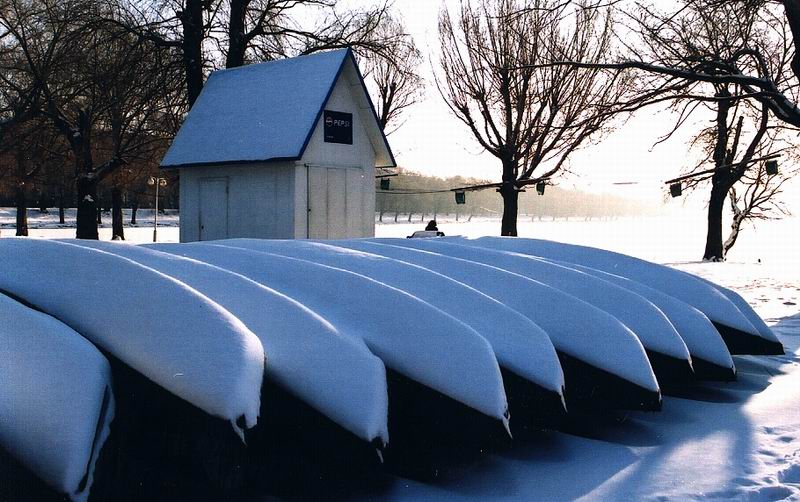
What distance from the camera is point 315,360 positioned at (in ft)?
8.39

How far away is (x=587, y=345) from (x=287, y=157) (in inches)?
389

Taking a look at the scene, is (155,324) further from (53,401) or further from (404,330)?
(404,330)

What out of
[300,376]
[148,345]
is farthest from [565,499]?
[148,345]

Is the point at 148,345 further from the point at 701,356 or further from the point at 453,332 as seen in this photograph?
the point at 701,356

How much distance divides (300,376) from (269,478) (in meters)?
0.50

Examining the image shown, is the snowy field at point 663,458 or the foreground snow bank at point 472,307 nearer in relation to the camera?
the snowy field at point 663,458

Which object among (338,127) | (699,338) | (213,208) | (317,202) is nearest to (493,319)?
(699,338)

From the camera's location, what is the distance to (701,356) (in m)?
4.08

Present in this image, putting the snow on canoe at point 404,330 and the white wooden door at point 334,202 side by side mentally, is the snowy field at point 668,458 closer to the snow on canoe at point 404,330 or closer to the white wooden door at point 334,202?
the snow on canoe at point 404,330

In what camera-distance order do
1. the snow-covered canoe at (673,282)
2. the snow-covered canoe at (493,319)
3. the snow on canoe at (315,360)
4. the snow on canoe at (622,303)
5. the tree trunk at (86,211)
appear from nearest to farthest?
the snow on canoe at (315,360)
the snow-covered canoe at (493,319)
the snow on canoe at (622,303)
the snow-covered canoe at (673,282)
the tree trunk at (86,211)

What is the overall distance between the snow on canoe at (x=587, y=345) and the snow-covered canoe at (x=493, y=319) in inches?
11.1

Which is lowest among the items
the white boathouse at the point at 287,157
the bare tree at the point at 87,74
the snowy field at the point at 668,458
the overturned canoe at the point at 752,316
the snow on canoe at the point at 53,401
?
the snowy field at the point at 668,458

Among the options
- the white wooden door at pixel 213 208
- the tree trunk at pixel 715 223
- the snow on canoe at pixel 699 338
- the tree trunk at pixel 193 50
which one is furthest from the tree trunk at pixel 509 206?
the snow on canoe at pixel 699 338

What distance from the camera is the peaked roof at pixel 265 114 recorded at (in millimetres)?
13070
